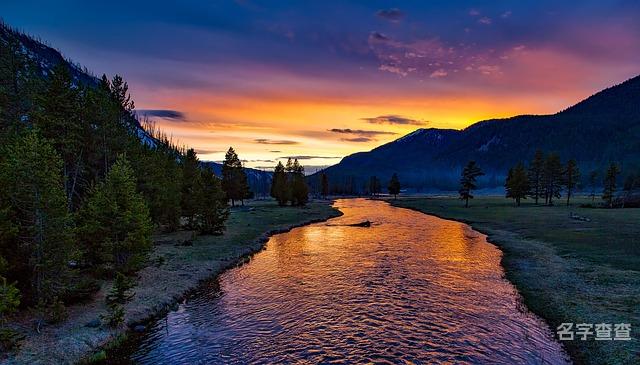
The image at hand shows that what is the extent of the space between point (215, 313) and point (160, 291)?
685cm

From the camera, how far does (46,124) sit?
3325 cm

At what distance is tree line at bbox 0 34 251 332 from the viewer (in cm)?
2070

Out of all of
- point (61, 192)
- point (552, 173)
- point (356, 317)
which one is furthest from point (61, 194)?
point (552, 173)

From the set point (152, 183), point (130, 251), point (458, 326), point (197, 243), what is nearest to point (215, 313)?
point (130, 251)

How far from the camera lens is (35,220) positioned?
68.7 ft

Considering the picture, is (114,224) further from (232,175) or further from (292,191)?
(292,191)

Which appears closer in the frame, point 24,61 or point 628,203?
point 24,61

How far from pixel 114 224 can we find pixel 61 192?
6814 mm

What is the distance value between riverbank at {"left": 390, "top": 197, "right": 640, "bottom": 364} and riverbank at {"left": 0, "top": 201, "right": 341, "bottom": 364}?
2611 centimetres

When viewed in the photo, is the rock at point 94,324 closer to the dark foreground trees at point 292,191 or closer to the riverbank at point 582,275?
the riverbank at point 582,275

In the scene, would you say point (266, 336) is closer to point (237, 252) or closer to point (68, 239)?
point (68, 239)

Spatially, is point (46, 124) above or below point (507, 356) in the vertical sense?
above

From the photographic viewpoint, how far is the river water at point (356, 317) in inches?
770

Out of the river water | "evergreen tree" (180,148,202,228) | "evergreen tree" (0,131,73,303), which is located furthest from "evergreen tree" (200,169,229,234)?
"evergreen tree" (0,131,73,303)
